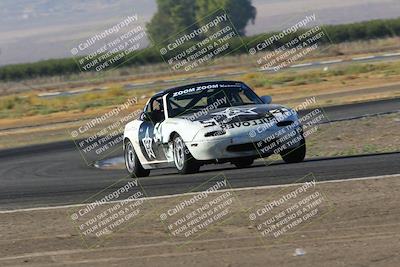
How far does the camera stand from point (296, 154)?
51.2 feet

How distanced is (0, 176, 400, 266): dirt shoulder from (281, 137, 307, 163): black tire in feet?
11.2

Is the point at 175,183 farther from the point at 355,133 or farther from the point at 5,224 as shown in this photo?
the point at 355,133

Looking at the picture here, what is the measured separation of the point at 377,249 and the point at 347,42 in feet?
306

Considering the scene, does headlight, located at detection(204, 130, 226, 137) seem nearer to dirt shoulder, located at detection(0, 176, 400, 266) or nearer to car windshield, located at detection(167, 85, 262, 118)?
car windshield, located at detection(167, 85, 262, 118)

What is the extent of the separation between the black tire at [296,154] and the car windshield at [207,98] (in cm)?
93

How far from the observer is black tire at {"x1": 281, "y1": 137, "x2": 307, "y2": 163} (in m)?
15.5

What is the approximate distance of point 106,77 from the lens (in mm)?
94625

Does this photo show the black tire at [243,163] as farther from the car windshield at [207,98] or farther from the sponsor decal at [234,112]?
the sponsor decal at [234,112]

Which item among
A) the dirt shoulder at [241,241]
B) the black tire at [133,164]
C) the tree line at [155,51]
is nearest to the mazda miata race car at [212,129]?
the black tire at [133,164]

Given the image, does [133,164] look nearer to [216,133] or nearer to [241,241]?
[216,133]

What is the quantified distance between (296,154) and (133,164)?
288cm

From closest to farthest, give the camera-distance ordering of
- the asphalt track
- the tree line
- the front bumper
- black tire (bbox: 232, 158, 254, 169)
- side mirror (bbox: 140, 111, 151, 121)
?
the asphalt track → the front bumper → side mirror (bbox: 140, 111, 151, 121) → black tire (bbox: 232, 158, 254, 169) → the tree line

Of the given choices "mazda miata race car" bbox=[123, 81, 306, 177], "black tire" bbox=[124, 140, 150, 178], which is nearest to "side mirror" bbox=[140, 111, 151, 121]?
"mazda miata race car" bbox=[123, 81, 306, 177]

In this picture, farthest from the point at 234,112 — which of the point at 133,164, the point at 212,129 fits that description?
the point at 133,164
